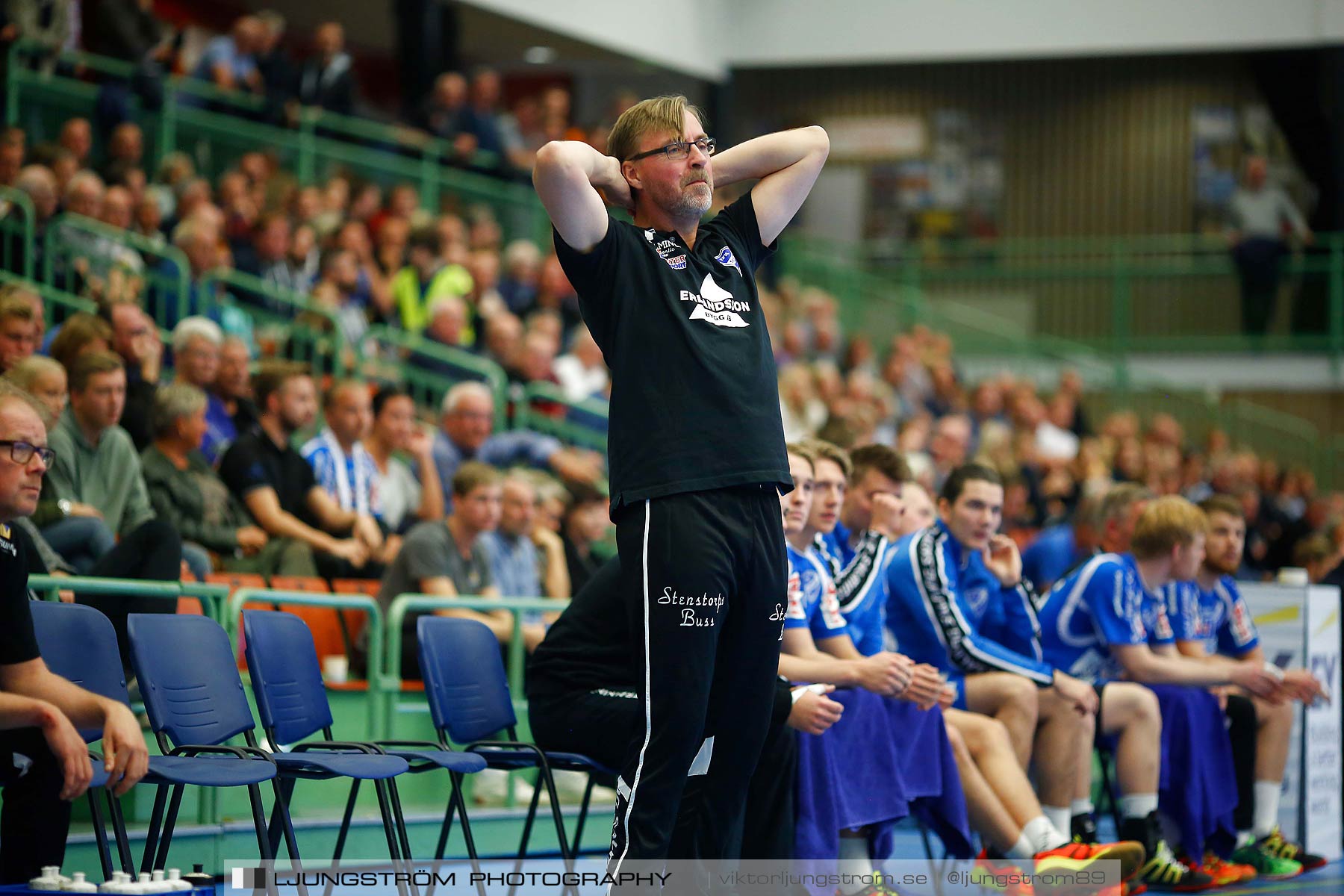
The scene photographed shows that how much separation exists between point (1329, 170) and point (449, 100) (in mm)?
9466

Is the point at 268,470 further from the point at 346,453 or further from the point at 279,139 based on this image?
the point at 279,139

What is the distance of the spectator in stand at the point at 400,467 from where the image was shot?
755 cm

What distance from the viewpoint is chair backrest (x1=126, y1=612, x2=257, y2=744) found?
401 cm

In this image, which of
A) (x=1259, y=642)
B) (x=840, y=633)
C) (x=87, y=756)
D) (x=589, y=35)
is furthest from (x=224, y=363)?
(x=589, y=35)

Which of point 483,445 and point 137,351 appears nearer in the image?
point 137,351

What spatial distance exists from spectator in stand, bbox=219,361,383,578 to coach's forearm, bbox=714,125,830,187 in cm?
349

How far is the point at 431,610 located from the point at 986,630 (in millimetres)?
2177

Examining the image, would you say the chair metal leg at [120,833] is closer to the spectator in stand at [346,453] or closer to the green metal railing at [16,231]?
the spectator in stand at [346,453]

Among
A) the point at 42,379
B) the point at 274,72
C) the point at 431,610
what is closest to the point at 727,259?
the point at 431,610

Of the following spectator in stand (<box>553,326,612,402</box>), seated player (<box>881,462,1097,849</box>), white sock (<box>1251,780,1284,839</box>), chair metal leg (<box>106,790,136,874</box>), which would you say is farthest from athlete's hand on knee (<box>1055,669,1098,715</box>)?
spectator in stand (<box>553,326,612,402</box>)

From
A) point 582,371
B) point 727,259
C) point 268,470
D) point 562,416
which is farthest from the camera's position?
point 582,371

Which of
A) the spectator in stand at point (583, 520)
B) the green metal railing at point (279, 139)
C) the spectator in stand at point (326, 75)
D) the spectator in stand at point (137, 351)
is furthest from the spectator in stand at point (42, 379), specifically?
the spectator in stand at point (326, 75)

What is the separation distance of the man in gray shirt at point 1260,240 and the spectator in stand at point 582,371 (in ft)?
28.1

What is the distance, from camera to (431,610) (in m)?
6.15
